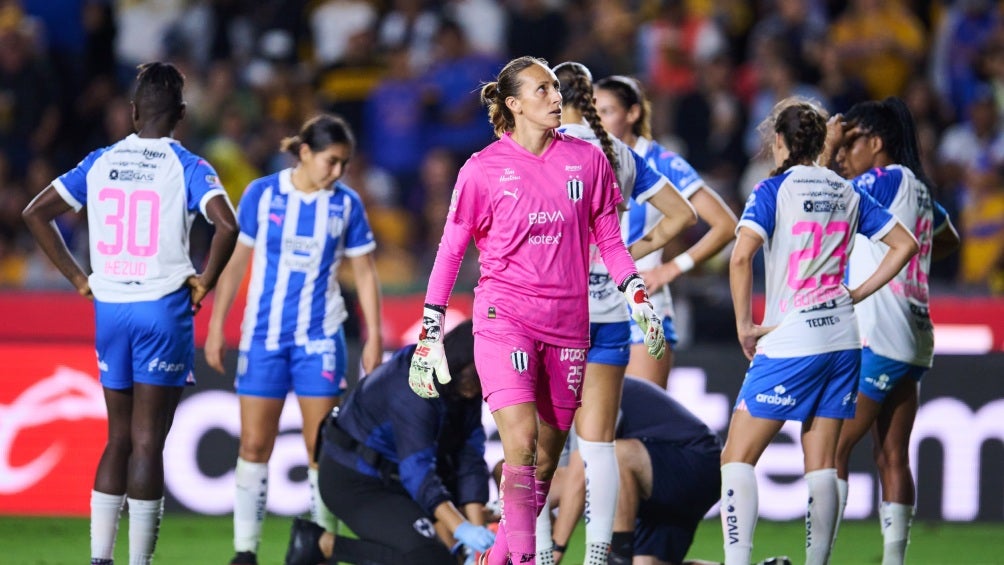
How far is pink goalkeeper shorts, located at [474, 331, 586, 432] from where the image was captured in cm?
598

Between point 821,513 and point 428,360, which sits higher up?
point 428,360

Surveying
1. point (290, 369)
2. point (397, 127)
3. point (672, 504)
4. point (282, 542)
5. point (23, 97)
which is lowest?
point (282, 542)

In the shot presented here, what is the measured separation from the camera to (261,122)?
48.1 feet

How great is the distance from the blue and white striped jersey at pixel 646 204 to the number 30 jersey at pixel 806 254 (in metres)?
1.14

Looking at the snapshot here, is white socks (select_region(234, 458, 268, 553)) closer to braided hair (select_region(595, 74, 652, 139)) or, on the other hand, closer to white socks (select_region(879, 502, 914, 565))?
braided hair (select_region(595, 74, 652, 139))

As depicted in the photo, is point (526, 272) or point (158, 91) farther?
point (158, 91)

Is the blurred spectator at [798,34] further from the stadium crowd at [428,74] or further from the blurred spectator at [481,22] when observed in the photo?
the blurred spectator at [481,22]

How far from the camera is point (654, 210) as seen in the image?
27.1 ft

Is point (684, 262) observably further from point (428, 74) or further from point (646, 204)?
point (428, 74)

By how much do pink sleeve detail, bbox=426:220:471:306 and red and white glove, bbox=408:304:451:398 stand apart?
2.9 inches

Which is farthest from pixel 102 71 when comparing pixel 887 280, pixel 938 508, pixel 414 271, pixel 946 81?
pixel 887 280

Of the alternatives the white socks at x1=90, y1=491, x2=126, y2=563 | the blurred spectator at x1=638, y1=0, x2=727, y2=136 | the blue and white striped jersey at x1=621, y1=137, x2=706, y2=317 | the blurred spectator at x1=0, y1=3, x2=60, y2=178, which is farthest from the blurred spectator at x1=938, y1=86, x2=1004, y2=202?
the white socks at x1=90, y1=491, x2=126, y2=563

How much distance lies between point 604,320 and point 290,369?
203 cm

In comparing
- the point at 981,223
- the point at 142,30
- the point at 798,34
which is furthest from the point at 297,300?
the point at 142,30
